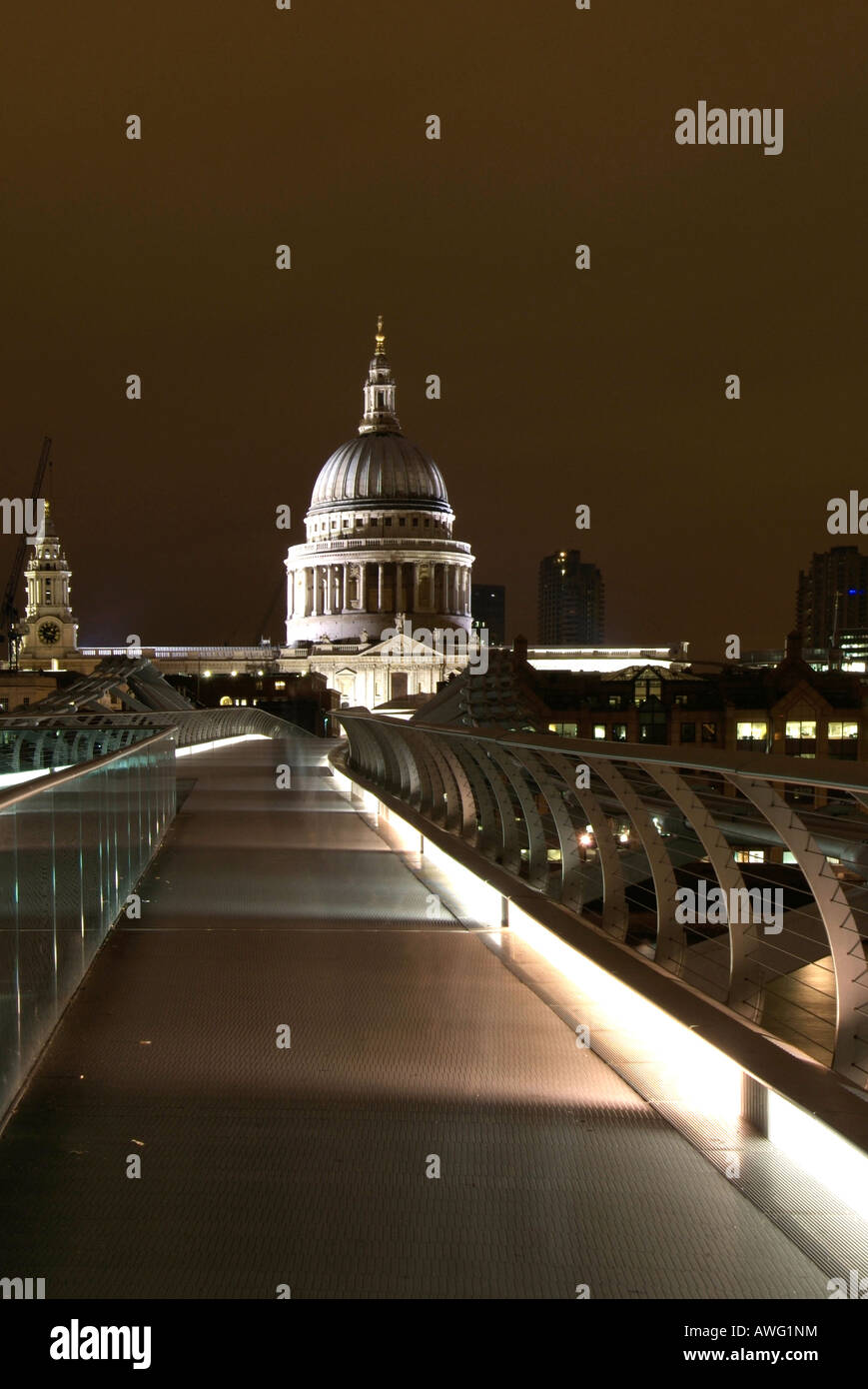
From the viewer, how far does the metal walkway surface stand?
459 cm

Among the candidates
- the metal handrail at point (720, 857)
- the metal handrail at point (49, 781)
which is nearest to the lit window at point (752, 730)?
the metal handrail at point (720, 857)

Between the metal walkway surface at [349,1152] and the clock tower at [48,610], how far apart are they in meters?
174

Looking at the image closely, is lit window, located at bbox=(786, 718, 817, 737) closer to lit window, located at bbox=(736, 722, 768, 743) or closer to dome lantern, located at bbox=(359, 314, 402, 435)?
lit window, located at bbox=(736, 722, 768, 743)

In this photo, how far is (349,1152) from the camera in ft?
18.4

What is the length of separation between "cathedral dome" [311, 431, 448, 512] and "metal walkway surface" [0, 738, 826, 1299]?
165101 mm

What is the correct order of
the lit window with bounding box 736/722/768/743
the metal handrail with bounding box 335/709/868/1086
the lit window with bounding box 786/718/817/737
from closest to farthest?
1. the metal handrail with bounding box 335/709/868/1086
2. the lit window with bounding box 786/718/817/737
3. the lit window with bounding box 736/722/768/743

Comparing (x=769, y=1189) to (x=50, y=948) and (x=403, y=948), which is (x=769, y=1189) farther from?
(x=403, y=948)

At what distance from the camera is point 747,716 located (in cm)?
11100

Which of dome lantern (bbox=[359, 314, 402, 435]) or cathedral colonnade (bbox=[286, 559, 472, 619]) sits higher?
dome lantern (bbox=[359, 314, 402, 435])

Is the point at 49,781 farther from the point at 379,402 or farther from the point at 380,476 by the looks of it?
the point at 379,402

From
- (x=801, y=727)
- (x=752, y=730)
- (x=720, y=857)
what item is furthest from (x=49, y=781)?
(x=752, y=730)

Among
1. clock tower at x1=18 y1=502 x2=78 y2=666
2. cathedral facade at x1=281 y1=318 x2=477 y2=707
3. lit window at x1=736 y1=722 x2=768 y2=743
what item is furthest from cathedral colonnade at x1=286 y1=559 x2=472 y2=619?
lit window at x1=736 y1=722 x2=768 y2=743
